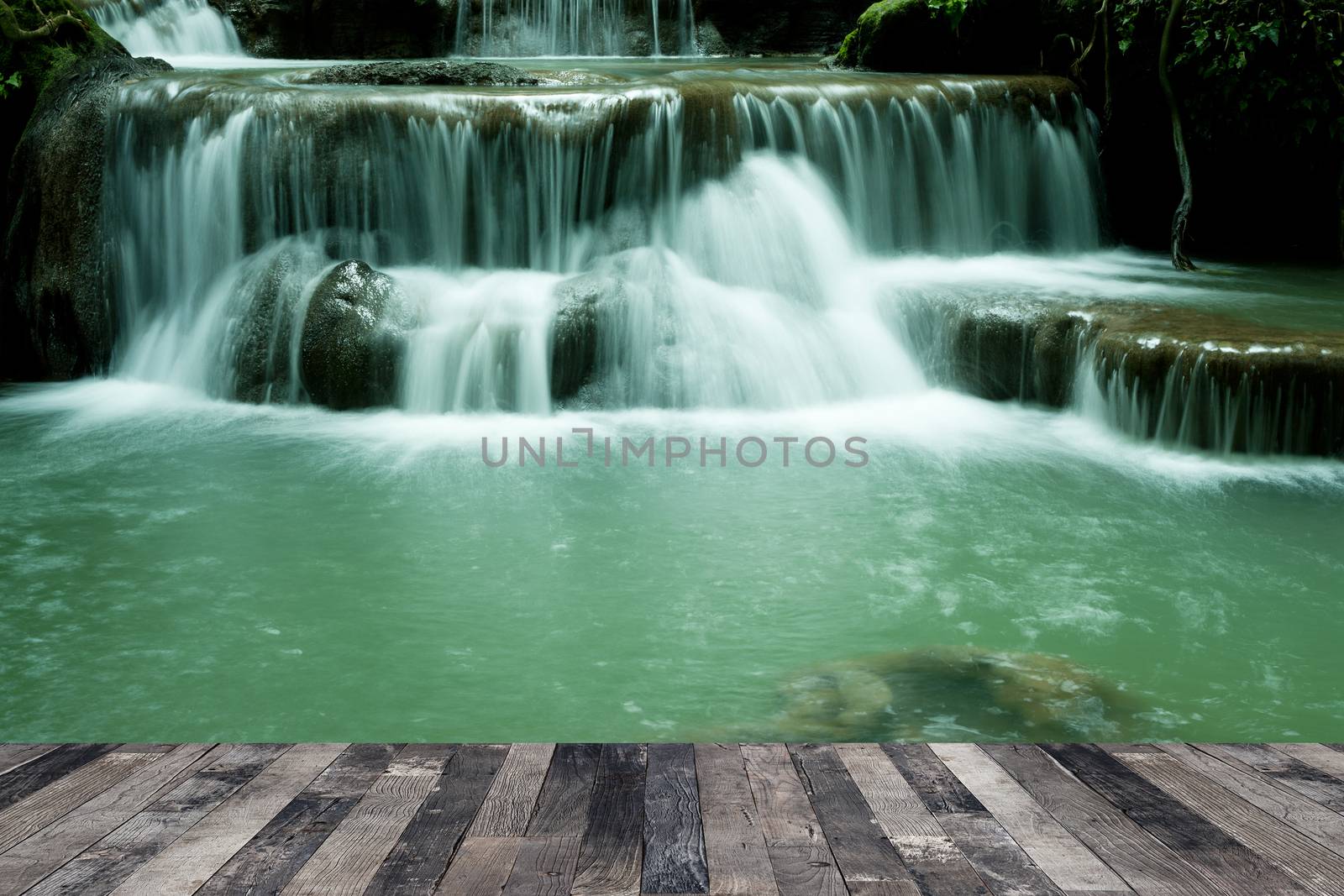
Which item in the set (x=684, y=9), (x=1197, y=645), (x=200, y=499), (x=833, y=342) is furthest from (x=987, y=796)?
(x=684, y=9)

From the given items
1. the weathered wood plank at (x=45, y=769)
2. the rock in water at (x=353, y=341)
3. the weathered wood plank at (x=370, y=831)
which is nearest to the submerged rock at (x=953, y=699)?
the weathered wood plank at (x=370, y=831)

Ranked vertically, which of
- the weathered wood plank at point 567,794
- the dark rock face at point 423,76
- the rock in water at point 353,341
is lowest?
the weathered wood plank at point 567,794

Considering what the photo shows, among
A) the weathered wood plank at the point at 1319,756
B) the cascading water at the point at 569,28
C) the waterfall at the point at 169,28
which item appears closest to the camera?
the weathered wood plank at the point at 1319,756

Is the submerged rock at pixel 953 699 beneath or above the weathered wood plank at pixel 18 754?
beneath

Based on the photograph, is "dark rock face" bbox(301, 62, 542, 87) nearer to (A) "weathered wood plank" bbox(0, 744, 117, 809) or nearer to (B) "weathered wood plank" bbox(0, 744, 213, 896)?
(A) "weathered wood plank" bbox(0, 744, 117, 809)

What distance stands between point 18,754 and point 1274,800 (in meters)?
2.46

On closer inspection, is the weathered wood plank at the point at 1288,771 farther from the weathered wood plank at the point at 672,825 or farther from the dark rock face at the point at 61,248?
the dark rock face at the point at 61,248

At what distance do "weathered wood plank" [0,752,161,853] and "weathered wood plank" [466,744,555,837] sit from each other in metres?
0.73

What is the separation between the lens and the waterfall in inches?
484

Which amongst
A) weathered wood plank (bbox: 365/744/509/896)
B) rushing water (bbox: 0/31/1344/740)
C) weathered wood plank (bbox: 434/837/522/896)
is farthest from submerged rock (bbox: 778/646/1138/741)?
weathered wood plank (bbox: 434/837/522/896)

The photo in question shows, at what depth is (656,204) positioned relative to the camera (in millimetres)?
7902

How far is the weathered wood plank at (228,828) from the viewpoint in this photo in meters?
1.86

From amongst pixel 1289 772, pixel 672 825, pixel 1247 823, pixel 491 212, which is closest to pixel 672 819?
pixel 672 825

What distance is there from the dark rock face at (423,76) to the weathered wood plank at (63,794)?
7.36 meters
